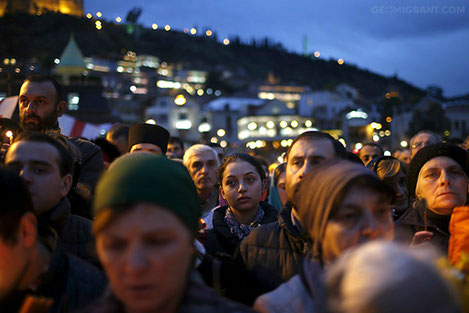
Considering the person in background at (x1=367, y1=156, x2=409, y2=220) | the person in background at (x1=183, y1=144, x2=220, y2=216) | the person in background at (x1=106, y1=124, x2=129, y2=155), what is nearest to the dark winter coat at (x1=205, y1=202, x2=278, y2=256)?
the person in background at (x1=183, y1=144, x2=220, y2=216)

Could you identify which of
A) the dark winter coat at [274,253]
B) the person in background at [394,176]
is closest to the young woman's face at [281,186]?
the person in background at [394,176]

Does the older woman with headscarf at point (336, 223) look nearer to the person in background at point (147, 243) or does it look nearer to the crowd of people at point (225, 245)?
the crowd of people at point (225, 245)

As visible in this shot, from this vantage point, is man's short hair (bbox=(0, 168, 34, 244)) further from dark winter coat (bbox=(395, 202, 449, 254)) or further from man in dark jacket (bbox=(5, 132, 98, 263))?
dark winter coat (bbox=(395, 202, 449, 254))

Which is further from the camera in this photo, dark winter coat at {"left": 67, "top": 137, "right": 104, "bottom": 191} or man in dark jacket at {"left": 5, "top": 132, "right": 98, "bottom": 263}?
dark winter coat at {"left": 67, "top": 137, "right": 104, "bottom": 191}

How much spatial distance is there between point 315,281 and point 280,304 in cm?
24

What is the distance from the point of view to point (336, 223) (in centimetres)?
225

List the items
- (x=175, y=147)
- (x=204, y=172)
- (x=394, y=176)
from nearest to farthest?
(x=394, y=176)
(x=204, y=172)
(x=175, y=147)

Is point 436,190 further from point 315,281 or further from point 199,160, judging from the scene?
point 199,160

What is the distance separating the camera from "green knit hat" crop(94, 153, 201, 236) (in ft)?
6.36

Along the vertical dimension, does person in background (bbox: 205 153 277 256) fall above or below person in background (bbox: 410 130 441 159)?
below

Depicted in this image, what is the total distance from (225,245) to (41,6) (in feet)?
471

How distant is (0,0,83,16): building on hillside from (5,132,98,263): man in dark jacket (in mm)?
135815

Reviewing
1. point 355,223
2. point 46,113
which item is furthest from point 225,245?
point 46,113

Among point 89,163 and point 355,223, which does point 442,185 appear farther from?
point 89,163
